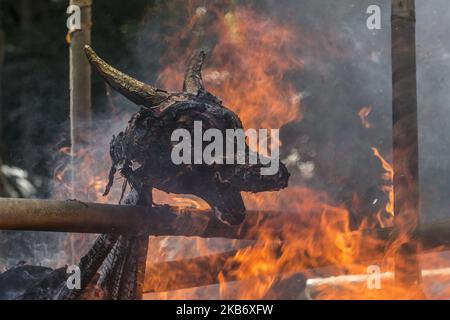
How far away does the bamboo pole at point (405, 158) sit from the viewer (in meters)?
7.03

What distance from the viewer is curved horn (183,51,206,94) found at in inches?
270

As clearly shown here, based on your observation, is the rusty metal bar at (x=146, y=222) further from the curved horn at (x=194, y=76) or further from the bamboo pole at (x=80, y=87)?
the bamboo pole at (x=80, y=87)

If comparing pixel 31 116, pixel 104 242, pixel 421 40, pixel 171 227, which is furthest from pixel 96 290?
pixel 31 116

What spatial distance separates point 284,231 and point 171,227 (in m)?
1.23

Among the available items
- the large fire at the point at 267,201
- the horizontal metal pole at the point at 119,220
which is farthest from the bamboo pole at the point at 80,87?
the horizontal metal pole at the point at 119,220

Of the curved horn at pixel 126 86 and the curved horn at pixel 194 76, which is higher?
the curved horn at pixel 194 76

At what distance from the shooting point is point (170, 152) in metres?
6.31

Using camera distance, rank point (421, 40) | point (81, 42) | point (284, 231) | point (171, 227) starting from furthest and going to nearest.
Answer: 1. point (421, 40)
2. point (81, 42)
3. point (284, 231)
4. point (171, 227)

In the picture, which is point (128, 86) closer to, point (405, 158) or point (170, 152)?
point (170, 152)

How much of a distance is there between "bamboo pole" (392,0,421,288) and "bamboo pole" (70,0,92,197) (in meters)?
4.26

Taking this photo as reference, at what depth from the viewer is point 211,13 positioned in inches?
458
